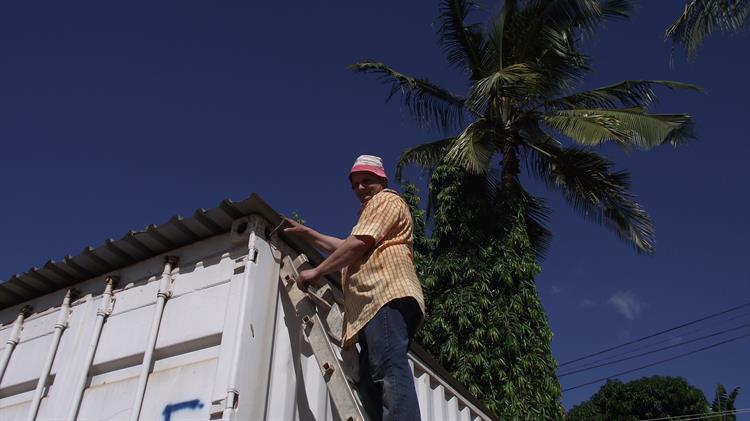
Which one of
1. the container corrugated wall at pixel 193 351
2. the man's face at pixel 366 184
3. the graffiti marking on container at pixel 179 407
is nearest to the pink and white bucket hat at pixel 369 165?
the man's face at pixel 366 184

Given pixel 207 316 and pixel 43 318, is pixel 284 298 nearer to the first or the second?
pixel 207 316

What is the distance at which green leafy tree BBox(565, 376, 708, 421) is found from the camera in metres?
23.4

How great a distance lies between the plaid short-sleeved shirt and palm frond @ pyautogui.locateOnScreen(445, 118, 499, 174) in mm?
6482

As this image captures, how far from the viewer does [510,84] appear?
9.47 m

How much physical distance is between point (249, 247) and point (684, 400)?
25.0m

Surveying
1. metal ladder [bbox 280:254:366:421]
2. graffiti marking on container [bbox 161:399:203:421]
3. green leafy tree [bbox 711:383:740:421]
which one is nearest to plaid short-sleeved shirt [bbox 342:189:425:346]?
metal ladder [bbox 280:254:366:421]

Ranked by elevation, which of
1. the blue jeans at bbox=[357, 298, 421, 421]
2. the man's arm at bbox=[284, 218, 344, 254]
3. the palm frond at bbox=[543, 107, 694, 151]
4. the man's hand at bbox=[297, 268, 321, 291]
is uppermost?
the palm frond at bbox=[543, 107, 694, 151]

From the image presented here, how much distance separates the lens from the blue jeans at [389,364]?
8.20ft

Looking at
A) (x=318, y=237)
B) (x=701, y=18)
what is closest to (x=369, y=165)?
(x=318, y=237)

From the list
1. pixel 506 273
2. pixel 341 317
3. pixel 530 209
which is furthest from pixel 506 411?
pixel 341 317

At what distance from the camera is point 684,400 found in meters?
23.4

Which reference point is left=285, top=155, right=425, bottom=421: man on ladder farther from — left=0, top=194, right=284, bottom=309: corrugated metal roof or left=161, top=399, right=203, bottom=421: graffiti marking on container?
left=161, top=399, right=203, bottom=421: graffiti marking on container

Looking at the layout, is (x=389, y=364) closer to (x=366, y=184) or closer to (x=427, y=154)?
(x=366, y=184)

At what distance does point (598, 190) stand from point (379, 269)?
8.28 meters
